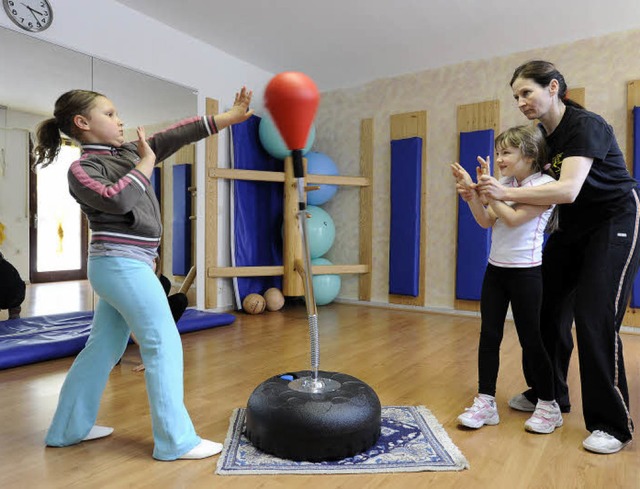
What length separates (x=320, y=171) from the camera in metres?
5.26

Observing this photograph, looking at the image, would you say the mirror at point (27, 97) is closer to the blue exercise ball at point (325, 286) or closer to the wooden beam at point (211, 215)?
the wooden beam at point (211, 215)

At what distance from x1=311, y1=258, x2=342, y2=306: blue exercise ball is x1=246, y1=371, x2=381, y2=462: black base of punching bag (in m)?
3.36

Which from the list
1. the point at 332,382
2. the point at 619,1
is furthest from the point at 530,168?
the point at 619,1

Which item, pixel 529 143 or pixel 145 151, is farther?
pixel 529 143

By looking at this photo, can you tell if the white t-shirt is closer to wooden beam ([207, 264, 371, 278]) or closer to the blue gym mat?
the blue gym mat

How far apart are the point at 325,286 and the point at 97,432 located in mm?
3441

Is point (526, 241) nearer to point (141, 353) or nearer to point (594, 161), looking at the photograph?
point (594, 161)

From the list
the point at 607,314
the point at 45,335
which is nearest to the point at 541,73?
the point at 607,314

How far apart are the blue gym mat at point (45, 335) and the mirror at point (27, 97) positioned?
1.58ft

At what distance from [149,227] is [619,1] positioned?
388cm

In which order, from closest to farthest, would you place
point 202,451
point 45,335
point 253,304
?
point 202,451, point 45,335, point 253,304

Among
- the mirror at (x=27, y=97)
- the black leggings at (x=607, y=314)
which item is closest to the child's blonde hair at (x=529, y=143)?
the black leggings at (x=607, y=314)

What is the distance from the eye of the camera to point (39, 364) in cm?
292

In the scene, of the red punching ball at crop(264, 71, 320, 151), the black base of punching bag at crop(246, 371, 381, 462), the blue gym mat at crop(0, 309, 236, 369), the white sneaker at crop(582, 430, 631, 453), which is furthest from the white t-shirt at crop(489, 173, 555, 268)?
the blue gym mat at crop(0, 309, 236, 369)
